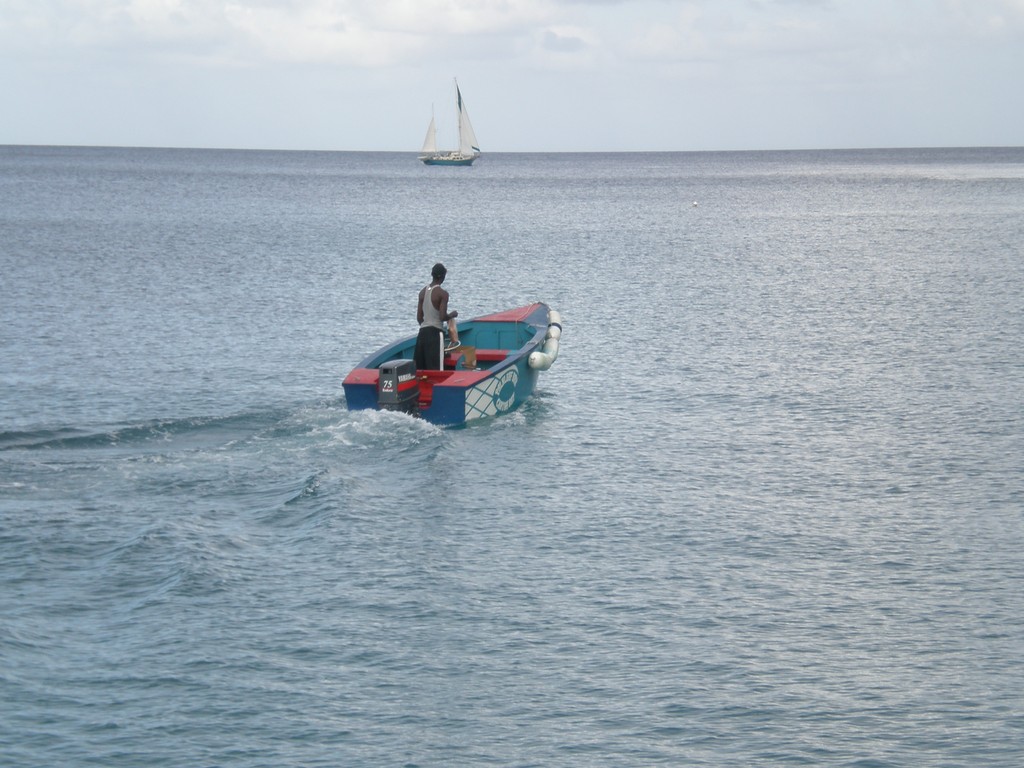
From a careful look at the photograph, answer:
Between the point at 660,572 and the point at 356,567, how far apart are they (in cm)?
343

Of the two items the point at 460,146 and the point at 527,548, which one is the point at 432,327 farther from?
the point at 460,146

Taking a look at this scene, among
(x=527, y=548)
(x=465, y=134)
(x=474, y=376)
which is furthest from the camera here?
(x=465, y=134)

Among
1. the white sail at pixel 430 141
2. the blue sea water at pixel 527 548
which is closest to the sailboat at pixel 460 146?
the white sail at pixel 430 141

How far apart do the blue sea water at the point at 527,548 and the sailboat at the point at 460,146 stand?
13010cm

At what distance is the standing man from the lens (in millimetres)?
19859

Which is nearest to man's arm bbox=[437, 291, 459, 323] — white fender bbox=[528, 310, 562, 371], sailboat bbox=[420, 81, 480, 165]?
white fender bbox=[528, 310, 562, 371]

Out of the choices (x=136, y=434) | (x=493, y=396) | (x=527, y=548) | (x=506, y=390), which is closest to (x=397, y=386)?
(x=493, y=396)

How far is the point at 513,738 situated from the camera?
9.96 metres

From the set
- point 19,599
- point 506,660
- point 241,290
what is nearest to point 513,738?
point 506,660

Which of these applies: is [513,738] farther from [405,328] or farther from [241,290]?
[241,290]

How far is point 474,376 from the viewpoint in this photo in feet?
64.3

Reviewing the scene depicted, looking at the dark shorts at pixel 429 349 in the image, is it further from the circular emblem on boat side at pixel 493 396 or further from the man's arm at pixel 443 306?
the circular emblem on boat side at pixel 493 396

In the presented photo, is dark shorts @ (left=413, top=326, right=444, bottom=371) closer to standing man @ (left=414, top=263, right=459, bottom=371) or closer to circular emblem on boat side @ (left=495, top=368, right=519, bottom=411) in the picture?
standing man @ (left=414, top=263, right=459, bottom=371)

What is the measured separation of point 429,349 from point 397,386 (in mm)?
1515
